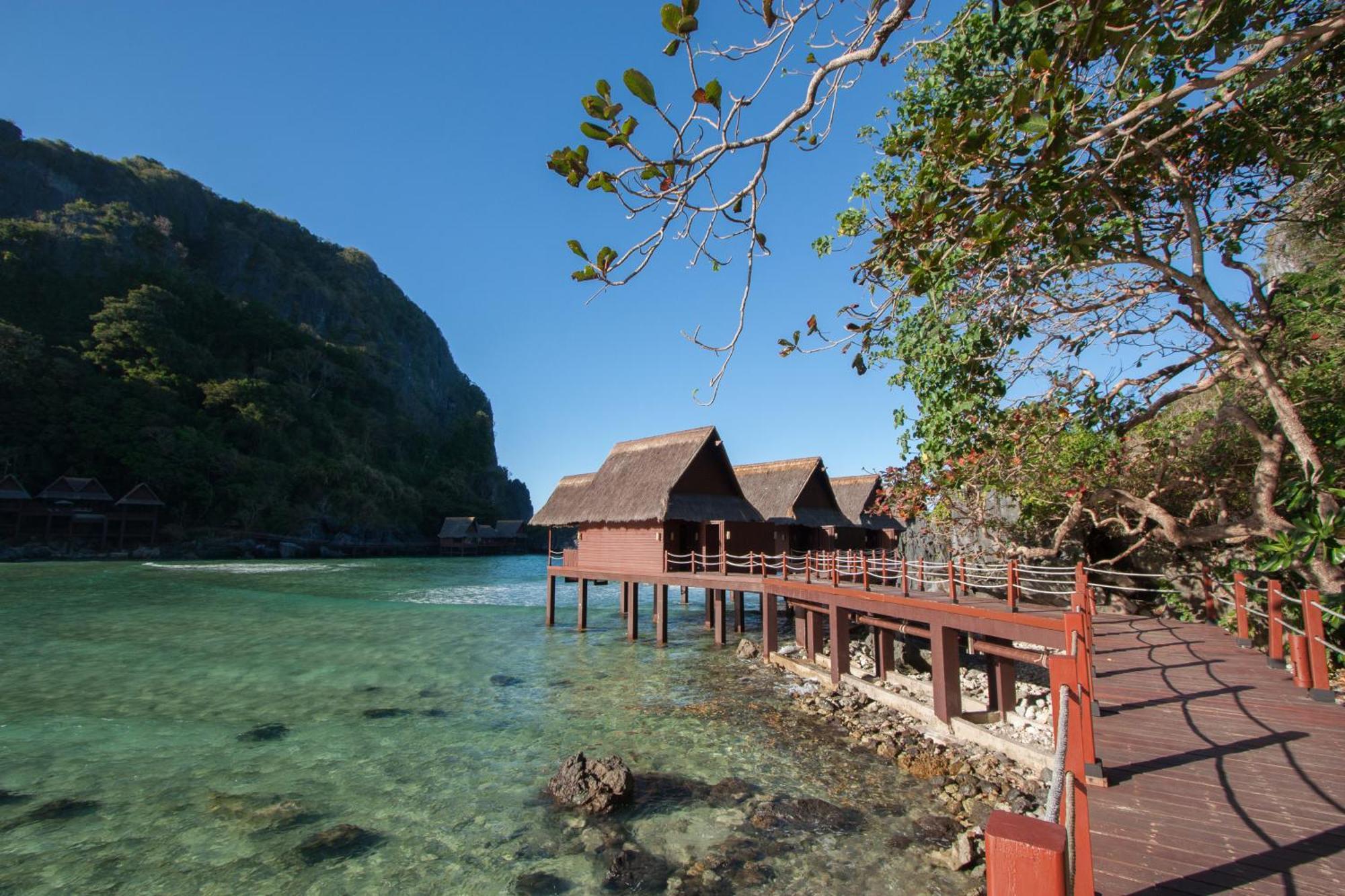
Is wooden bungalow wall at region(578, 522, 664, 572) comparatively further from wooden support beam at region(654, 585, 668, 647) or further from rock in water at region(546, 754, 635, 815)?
rock in water at region(546, 754, 635, 815)

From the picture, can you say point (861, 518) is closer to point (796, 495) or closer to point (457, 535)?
point (796, 495)

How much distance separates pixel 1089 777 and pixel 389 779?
28.6ft

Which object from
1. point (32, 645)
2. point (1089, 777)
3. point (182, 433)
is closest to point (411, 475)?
point (182, 433)

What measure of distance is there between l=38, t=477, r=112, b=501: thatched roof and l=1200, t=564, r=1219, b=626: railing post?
6980cm

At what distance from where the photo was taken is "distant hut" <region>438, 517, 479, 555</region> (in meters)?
80.1

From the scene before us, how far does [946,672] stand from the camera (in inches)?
418

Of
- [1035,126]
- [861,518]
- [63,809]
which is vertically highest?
[1035,126]

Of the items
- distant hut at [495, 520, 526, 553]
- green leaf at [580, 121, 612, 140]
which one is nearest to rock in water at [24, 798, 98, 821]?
green leaf at [580, 121, 612, 140]

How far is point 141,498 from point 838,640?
6316cm

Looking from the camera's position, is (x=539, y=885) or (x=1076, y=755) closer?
(x=1076, y=755)

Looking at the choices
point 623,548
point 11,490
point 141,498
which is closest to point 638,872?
point 623,548

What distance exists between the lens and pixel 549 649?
65.2 feet

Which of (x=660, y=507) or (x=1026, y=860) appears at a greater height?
(x=660, y=507)

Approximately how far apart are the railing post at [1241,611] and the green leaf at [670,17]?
1202cm
